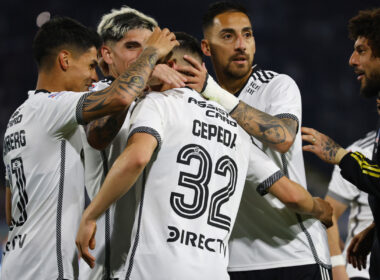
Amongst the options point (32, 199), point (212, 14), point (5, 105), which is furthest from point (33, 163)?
point (5, 105)

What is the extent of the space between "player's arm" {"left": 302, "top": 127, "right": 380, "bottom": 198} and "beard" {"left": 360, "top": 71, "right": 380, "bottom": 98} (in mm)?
642

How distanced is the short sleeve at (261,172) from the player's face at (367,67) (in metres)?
1.21

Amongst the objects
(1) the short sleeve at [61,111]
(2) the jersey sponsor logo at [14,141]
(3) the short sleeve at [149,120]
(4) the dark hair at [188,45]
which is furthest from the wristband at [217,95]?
(2) the jersey sponsor logo at [14,141]

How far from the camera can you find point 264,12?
14.8m

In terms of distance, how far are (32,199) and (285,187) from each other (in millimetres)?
1350

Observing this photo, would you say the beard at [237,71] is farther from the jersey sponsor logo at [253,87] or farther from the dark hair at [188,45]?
the dark hair at [188,45]

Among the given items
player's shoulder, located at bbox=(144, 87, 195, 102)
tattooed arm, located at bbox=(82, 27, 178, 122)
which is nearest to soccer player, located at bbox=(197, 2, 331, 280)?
player's shoulder, located at bbox=(144, 87, 195, 102)

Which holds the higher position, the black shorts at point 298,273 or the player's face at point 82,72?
the player's face at point 82,72

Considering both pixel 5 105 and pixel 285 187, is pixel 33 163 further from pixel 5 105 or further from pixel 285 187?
pixel 5 105

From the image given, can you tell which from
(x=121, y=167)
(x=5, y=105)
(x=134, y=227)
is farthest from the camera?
(x=5, y=105)

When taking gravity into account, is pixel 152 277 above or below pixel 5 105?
above

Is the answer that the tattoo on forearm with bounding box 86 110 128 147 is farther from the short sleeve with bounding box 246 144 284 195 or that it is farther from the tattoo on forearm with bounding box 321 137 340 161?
the tattoo on forearm with bounding box 321 137 340 161

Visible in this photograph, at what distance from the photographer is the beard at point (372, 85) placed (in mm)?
3445

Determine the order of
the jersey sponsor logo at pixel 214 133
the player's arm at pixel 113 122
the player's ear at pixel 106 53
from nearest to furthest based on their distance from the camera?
the jersey sponsor logo at pixel 214 133 < the player's arm at pixel 113 122 < the player's ear at pixel 106 53
